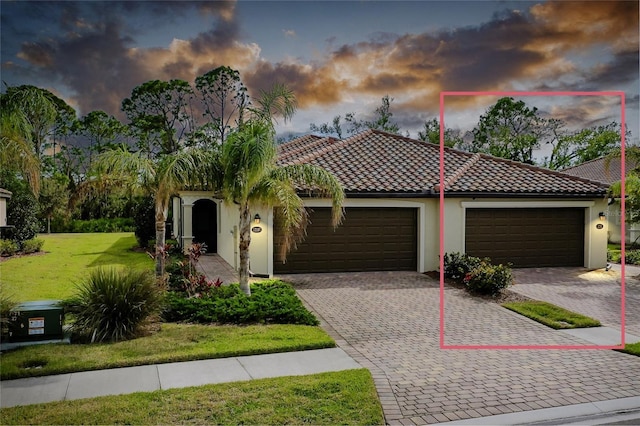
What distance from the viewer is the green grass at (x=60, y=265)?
1275 cm

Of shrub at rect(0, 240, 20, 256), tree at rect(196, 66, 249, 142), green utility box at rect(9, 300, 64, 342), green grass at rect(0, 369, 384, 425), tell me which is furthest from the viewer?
tree at rect(196, 66, 249, 142)

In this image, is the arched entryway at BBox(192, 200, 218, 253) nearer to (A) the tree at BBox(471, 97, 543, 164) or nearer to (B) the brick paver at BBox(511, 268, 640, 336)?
(B) the brick paver at BBox(511, 268, 640, 336)

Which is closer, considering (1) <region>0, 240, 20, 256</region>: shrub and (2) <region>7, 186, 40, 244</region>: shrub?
(1) <region>0, 240, 20, 256</region>: shrub

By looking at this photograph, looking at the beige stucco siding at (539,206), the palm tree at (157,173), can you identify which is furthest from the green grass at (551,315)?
the palm tree at (157,173)

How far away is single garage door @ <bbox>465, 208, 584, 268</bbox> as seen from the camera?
1547 centimetres

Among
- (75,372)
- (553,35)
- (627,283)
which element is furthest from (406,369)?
(627,283)

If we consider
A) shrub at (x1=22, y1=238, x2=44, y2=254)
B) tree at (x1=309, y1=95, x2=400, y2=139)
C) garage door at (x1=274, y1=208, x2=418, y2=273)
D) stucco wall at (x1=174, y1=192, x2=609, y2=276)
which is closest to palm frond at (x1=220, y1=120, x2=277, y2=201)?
stucco wall at (x1=174, y1=192, x2=609, y2=276)

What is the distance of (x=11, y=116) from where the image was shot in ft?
23.6

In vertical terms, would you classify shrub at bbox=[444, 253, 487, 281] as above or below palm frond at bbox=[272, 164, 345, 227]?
below

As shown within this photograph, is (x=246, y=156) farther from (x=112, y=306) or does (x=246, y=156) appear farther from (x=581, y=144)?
(x=581, y=144)

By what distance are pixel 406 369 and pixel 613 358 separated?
3343 mm

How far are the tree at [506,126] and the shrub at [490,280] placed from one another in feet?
86.1

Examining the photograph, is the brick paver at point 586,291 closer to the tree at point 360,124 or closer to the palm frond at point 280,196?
the palm frond at point 280,196

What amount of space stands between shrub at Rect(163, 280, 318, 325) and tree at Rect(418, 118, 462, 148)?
1199 inches
